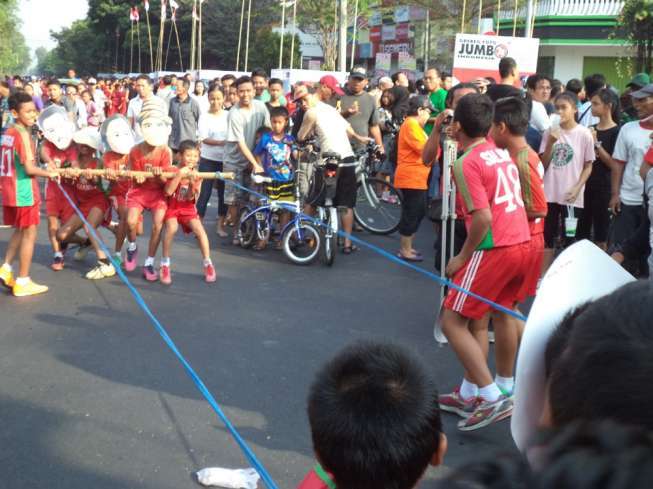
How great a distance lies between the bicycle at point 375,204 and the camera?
1039 cm

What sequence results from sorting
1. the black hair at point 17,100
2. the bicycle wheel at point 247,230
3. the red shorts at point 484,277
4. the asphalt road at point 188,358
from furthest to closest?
the bicycle wheel at point 247,230 < the black hair at point 17,100 < the red shorts at point 484,277 < the asphalt road at point 188,358

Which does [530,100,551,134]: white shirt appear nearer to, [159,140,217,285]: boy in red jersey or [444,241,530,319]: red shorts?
[159,140,217,285]: boy in red jersey

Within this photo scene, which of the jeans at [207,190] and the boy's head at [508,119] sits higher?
the boy's head at [508,119]

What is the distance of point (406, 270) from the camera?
8.54 meters

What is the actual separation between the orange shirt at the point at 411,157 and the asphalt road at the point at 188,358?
908 mm

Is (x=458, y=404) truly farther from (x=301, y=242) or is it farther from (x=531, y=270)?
(x=301, y=242)

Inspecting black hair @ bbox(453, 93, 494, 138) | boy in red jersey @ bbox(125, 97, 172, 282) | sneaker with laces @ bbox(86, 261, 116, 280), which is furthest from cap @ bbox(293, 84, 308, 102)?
black hair @ bbox(453, 93, 494, 138)

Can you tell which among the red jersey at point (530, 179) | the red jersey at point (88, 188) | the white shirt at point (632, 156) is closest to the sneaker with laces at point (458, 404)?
the red jersey at point (530, 179)

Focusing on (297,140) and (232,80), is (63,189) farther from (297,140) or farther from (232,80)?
(232,80)

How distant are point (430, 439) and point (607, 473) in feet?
4.61

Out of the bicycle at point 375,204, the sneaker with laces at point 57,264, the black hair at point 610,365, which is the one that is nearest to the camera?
the black hair at point 610,365

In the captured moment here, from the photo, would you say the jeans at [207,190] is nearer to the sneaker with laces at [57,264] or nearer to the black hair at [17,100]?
the sneaker with laces at [57,264]

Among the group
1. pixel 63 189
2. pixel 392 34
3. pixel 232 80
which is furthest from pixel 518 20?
pixel 63 189

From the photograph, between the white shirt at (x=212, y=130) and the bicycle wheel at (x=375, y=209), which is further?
the bicycle wheel at (x=375, y=209)
